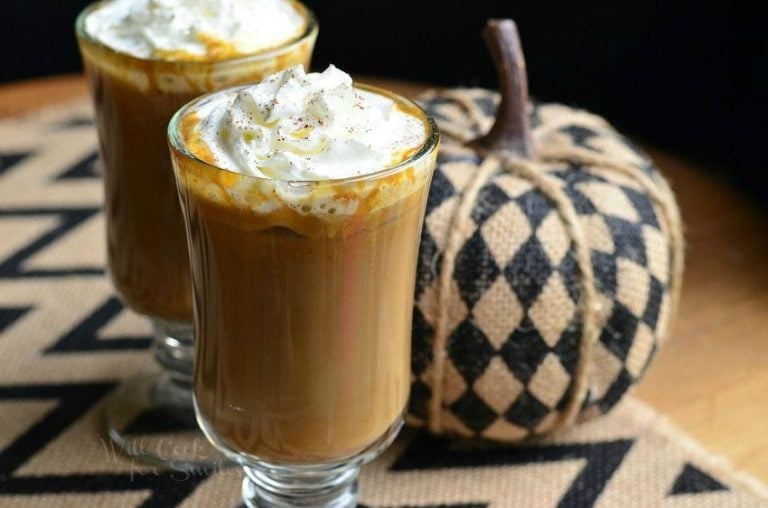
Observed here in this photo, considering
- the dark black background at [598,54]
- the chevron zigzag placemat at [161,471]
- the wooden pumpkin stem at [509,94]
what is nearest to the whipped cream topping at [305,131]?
the wooden pumpkin stem at [509,94]

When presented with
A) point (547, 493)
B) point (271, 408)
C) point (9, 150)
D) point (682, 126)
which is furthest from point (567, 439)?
point (9, 150)

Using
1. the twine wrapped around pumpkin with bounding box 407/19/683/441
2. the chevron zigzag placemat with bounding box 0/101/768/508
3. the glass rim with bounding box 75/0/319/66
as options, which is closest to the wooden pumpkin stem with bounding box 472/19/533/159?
the twine wrapped around pumpkin with bounding box 407/19/683/441

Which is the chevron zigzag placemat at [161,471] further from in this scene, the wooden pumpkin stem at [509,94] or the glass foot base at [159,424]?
the wooden pumpkin stem at [509,94]

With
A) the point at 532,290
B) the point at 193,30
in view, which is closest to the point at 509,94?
the point at 532,290

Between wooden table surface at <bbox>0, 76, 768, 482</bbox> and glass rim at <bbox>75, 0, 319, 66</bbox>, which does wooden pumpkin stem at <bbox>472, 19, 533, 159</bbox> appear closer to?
glass rim at <bbox>75, 0, 319, 66</bbox>

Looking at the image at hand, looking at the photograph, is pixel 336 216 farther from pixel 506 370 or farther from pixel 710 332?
pixel 710 332
